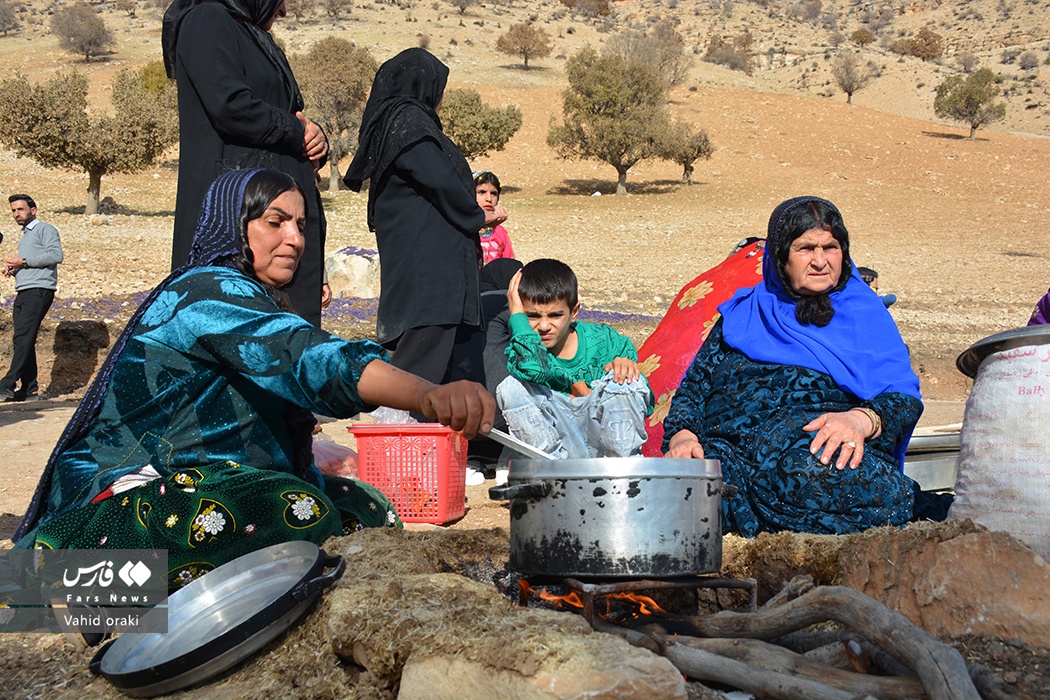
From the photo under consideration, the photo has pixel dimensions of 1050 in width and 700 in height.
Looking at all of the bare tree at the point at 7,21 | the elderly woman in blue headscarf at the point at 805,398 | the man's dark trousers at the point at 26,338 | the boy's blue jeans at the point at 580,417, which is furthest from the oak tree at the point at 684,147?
the bare tree at the point at 7,21

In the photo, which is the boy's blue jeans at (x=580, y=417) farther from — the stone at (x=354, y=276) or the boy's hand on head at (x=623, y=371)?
the stone at (x=354, y=276)

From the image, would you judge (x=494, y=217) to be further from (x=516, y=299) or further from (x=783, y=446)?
(x=783, y=446)

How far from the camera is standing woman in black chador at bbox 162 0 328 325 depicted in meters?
3.87

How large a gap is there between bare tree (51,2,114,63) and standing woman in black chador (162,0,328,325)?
1478 inches

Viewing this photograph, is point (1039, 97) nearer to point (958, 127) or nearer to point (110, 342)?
point (958, 127)

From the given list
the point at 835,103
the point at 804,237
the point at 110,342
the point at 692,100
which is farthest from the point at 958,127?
the point at 804,237

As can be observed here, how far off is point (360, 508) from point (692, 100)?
109 ft

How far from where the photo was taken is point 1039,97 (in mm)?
41062

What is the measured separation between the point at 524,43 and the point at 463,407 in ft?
133

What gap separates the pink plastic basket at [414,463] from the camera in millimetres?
3953

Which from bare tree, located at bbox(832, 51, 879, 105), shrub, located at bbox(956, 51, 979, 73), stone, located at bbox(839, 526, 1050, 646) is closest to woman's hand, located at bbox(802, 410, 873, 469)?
stone, located at bbox(839, 526, 1050, 646)

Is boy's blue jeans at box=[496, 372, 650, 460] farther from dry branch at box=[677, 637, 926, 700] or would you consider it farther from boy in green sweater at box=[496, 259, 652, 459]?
dry branch at box=[677, 637, 926, 700]

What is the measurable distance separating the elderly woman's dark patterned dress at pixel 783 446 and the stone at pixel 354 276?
8335mm

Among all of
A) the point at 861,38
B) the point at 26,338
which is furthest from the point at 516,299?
the point at 861,38
